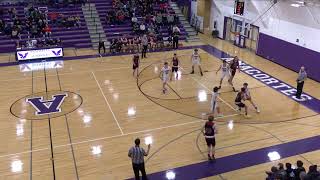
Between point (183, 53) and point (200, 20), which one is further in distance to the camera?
point (200, 20)

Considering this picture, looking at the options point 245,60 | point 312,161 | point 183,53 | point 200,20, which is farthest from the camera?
point 200,20

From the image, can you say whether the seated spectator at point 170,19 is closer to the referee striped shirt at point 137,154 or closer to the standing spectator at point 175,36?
the standing spectator at point 175,36

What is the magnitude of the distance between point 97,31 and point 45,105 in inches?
504

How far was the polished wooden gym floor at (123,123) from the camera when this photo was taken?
10273mm

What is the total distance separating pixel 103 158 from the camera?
1055 cm

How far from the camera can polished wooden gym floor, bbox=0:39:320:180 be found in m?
10.3

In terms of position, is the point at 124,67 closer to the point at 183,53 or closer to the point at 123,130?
the point at 183,53

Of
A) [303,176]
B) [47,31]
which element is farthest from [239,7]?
[303,176]

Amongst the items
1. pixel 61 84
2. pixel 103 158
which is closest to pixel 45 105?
pixel 61 84

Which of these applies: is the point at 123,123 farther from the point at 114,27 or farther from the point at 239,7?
the point at 114,27

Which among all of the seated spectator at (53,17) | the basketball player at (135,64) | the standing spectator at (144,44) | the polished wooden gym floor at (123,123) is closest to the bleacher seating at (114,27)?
the seated spectator at (53,17)

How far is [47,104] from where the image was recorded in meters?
14.7

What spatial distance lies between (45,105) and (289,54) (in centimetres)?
1450

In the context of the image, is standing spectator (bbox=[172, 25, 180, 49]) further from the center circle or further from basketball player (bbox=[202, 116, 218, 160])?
basketball player (bbox=[202, 116, 218, 160])
